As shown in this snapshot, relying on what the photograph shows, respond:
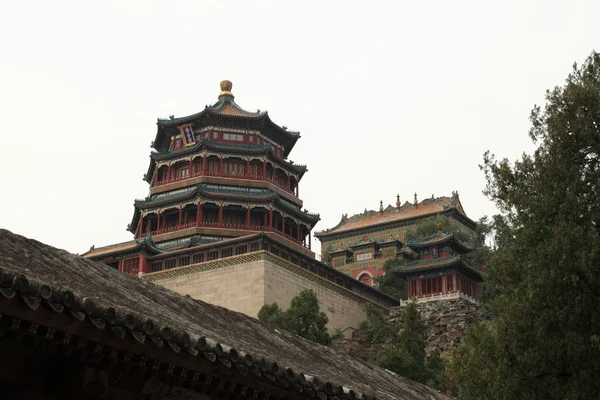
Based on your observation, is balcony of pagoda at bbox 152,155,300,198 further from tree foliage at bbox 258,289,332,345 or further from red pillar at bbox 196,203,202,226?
tree foliage at bbox 258,289,332,345

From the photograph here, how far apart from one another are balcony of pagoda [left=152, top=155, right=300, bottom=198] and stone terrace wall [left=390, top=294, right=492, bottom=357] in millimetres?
11115

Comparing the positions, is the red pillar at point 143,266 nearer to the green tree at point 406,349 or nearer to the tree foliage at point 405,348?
the tree foliage at point 405,348

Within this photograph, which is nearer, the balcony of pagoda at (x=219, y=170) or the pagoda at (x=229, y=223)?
the pagoda at (x=229, y=223)

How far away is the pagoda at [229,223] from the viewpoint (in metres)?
43.7

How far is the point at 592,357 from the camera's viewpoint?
42.7 feet

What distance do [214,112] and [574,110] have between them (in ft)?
132

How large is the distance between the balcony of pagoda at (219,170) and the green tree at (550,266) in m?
36.4

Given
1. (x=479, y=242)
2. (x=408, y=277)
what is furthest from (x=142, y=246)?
(x=479, y=242)

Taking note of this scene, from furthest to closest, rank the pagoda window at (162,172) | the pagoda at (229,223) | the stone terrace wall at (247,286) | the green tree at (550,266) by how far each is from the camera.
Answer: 1. the pagoda window at (162,172)
2. the pagoda at (229,223)
3. the stone terrace wall at (247,286)
4. the green tree at (550,266)

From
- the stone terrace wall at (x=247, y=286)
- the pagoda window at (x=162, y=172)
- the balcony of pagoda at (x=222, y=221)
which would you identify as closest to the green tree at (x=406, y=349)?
the stone terrace wall at (x=247, y=286)

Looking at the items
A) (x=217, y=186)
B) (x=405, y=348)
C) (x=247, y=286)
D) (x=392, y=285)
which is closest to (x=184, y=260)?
(x=247, y=286)

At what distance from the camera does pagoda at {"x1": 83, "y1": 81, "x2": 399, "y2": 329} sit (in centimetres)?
4372

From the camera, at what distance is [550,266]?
45.2 feet

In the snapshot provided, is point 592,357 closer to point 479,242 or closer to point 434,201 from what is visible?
point 479,242
